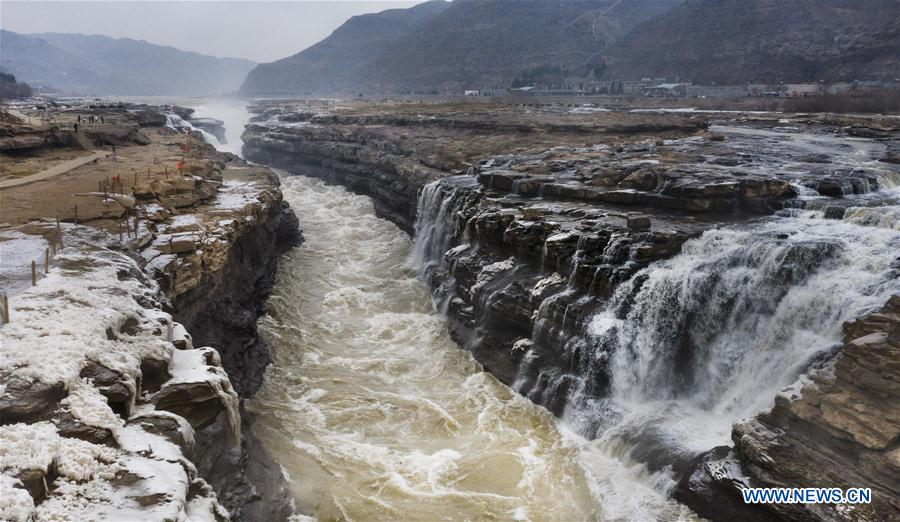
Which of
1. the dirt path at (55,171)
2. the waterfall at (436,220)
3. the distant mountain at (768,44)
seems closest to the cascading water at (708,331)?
the waterfall at (436,220)

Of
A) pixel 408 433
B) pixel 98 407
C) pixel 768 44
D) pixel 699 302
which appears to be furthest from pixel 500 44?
pixel 98 407

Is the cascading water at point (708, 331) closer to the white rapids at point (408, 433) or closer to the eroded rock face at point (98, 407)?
the white rapids at point (408, 433)

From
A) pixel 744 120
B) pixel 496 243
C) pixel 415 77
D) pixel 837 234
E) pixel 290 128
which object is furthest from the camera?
pixel 415 77

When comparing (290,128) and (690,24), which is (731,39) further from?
(290,128)

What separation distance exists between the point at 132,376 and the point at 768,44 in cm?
11232

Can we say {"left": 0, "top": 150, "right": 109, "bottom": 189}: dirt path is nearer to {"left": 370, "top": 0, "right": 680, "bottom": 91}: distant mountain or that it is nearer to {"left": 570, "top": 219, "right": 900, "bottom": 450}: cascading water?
{"left": 570, "top": 219, "right": 900, "bottom": 450}: cascading water

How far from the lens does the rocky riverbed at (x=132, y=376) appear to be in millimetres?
7430

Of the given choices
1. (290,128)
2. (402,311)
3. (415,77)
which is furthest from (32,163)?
(415,77)

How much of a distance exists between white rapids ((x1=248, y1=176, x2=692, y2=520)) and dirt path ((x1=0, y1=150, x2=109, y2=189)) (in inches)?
421

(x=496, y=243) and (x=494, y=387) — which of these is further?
(x=496, y=243)

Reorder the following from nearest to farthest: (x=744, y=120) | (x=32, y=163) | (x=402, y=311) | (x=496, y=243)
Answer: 1. (x=496, y=243)
2. (x=402, y=311)
3. (x=32, y=163)
4. (x=744, y=120)

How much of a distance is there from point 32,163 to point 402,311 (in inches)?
777

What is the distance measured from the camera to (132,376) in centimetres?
956

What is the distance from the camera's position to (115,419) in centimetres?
857
